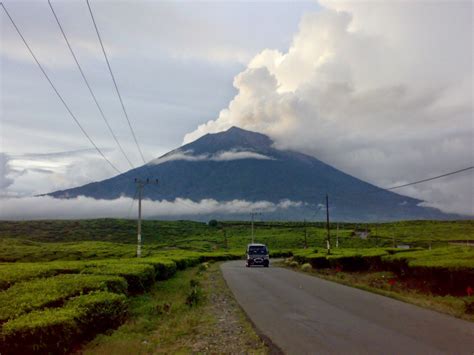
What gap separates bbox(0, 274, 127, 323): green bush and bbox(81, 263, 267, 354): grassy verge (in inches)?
50.6

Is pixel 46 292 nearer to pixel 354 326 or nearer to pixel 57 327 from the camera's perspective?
pixel 57 327

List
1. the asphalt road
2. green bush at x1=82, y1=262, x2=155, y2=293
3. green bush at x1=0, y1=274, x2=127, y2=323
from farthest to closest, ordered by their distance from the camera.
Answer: green bush at x1=82, y1=262, x2=155, y2=293
green bush at x1=0, y1=274, x2=127, y2=323
the asphalt road

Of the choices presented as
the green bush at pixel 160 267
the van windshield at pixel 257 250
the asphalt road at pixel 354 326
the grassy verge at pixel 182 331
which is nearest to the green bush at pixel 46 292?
the grassy verge at pixel 182 331

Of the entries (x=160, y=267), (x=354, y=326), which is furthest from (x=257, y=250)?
(x=354, y=326)

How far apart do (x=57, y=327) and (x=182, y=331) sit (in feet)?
12.3

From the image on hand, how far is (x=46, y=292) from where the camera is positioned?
39.9 ft

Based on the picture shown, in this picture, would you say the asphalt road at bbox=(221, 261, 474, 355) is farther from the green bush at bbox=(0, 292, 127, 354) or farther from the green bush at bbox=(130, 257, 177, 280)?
the green bush at bbox=(130, 257, 177, 280)

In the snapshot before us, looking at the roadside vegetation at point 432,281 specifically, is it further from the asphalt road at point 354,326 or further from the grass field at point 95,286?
the asphalt road at point 354,326

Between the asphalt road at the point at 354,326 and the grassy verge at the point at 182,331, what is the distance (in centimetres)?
58

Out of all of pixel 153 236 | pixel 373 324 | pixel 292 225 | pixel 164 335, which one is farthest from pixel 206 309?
pixel 292 225

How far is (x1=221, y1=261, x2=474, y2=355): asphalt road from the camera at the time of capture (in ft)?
29.6

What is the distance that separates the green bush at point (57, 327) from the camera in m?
8.05

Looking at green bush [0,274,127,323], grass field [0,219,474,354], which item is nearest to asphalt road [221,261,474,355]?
grass field [0,219,474,354]

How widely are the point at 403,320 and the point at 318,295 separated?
255 inches
